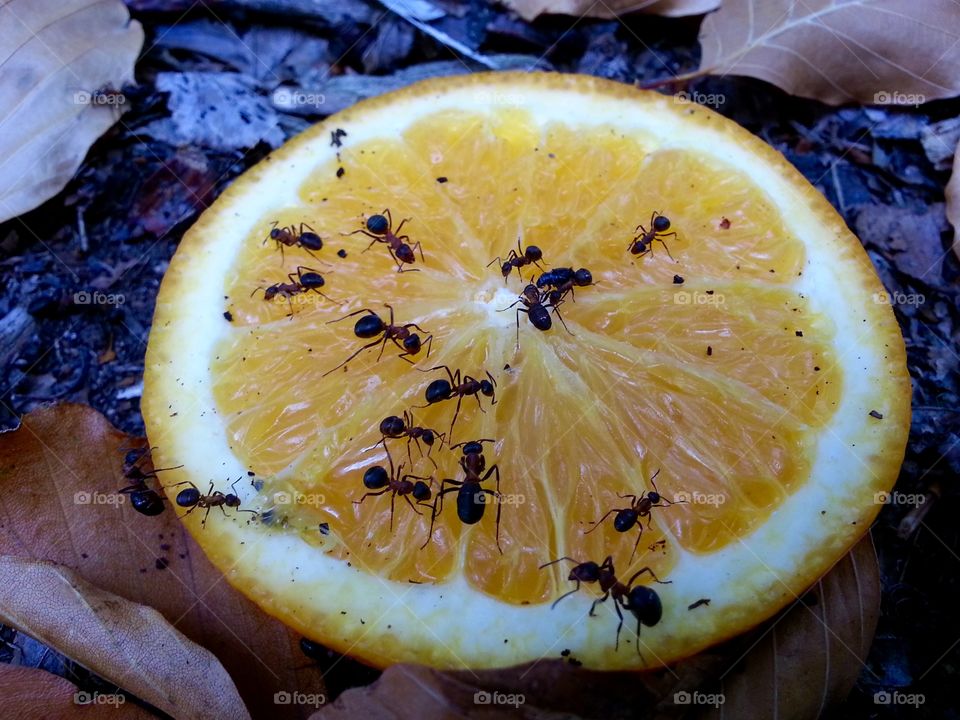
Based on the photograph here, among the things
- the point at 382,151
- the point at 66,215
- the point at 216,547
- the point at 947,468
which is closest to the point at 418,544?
the point at 216,547

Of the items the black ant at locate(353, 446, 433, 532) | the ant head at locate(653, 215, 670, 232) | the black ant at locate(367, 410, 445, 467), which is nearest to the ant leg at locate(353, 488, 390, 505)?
the black ant at locate(353, 446, 433, 532)

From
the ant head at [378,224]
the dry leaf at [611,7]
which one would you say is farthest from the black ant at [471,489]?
the dry leaf at [611,7]

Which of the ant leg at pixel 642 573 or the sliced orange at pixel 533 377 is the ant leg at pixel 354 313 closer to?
the sliced orange at pixel 533 377

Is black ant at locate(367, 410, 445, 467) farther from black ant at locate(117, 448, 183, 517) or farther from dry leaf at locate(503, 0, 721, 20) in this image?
dry leaf at locate(503, 0, 721, 20)

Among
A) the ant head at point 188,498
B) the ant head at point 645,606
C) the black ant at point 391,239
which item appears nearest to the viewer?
the ant head at point 645,606

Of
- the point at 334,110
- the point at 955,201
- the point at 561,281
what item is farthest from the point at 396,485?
the point at 955,201

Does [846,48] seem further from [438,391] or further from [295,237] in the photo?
[295,237]

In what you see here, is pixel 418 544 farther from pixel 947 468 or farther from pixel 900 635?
pixel 947 468
